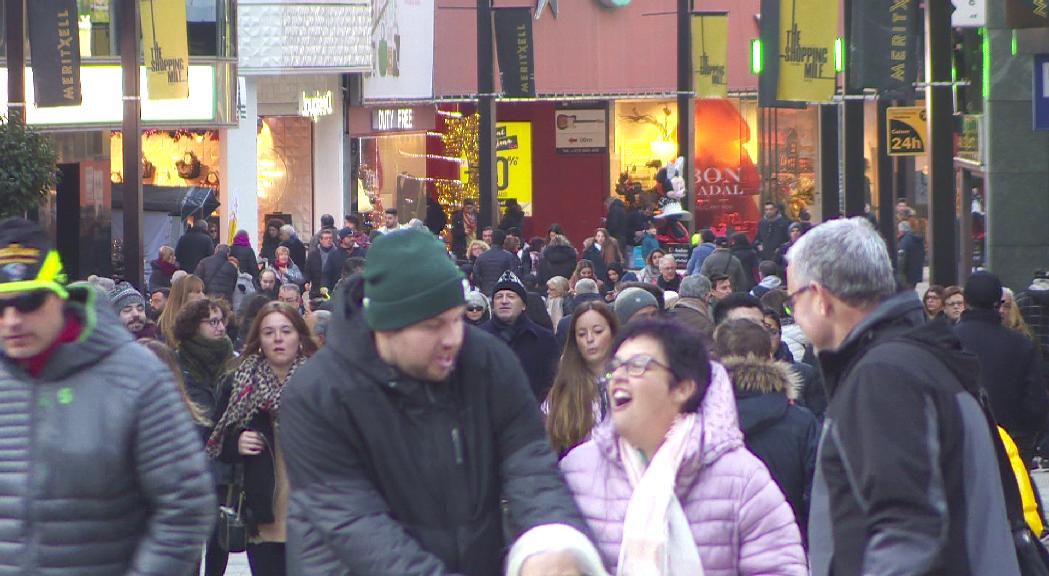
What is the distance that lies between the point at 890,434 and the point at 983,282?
6595mm

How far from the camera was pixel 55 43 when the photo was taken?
23.2 meters

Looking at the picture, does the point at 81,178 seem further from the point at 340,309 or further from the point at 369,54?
the point at 340,309

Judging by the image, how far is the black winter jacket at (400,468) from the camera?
3740mm

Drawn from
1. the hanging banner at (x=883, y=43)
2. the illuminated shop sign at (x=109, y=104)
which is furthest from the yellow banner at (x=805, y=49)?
the illuminated shop sign at (x=109, y=104)

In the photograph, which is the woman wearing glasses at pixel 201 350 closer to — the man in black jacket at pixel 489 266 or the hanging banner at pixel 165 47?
the man in black jacket at pixel 489 266

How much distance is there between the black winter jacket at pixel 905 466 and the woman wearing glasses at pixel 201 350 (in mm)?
5097

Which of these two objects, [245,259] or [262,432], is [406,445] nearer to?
[262,432]

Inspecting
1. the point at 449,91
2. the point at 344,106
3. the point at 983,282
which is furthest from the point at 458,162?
the point at 983,282

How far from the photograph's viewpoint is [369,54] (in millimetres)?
36250

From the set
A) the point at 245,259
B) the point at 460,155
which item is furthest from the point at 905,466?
the point at 460,155

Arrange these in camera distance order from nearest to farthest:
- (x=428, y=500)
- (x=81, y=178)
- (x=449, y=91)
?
(x=428, y=500) < (x=81, y=178) < (x=449, y=91)

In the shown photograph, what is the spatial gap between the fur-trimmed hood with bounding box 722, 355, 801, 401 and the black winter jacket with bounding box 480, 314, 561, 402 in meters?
4.81

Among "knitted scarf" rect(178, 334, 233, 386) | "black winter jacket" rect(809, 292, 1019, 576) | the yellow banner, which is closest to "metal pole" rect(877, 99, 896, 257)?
the yellow banner

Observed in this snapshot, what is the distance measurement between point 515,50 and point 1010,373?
2518 centimetres
